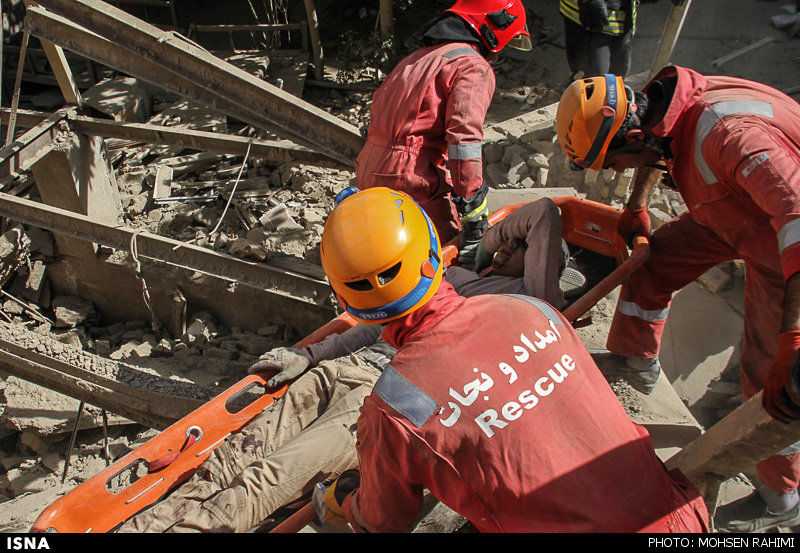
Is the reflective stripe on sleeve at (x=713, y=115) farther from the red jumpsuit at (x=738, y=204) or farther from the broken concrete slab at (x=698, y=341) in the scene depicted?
the broken concrete slab at (x=698, y=341)

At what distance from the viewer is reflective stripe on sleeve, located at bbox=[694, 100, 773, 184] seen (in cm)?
246

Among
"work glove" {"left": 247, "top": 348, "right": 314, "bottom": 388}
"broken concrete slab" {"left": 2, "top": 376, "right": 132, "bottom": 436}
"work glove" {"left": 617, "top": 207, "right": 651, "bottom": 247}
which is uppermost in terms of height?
"work glove" {"left": 617, "top": 207, "right": 651, "bottom": 247}

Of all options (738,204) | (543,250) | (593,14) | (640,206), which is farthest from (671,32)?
(543,250)

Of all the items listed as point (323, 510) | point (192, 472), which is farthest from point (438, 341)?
point (192, 472)

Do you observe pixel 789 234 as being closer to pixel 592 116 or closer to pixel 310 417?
pixel 592 116

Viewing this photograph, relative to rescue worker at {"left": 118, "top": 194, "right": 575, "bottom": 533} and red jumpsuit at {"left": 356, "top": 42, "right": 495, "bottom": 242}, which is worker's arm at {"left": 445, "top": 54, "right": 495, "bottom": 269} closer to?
red jumpsuit at {"left": 356, "top": 42, "right": 495, "bottom": 242}

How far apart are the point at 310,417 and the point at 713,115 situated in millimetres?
2363

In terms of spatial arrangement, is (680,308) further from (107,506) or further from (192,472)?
(107,506)

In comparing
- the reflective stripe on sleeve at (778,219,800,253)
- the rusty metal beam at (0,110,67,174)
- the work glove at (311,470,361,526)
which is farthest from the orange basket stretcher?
the rusty metal beam at (0,110,67,174)

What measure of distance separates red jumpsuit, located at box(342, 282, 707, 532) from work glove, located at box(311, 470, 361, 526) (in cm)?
41

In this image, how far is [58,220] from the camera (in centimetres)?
434

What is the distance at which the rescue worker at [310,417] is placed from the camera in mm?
2594

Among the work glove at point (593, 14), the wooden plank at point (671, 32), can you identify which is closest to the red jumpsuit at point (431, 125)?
the wooden plank at point (671, 32)

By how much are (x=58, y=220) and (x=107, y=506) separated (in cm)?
262
